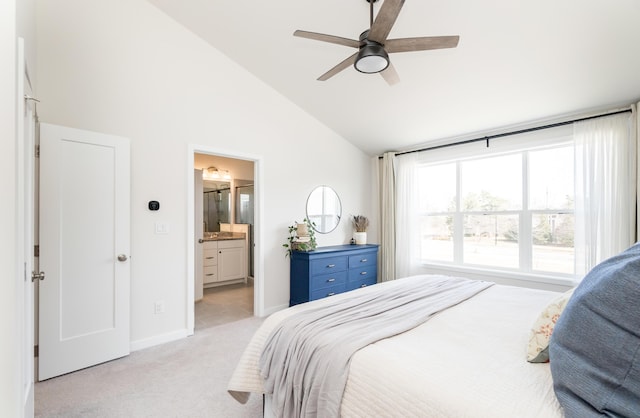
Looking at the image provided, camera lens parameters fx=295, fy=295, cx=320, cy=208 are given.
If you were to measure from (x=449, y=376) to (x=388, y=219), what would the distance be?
368 cm

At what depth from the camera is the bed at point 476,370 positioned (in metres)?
0.87

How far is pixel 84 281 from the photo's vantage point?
98.6 inches

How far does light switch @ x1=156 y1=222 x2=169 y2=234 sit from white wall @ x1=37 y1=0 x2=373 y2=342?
0.04 m

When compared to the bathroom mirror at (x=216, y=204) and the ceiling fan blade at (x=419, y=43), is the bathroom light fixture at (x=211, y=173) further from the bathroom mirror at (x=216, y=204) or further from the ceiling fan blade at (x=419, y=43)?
the ceiling fan blade at (x=419, y=43)

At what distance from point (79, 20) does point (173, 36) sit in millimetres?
785

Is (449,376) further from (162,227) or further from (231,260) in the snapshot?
(231,260)

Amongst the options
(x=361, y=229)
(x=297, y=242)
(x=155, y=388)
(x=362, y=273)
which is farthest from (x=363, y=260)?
(x=155, y=388)

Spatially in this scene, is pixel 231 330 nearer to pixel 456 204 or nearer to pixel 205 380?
pixel 205 380

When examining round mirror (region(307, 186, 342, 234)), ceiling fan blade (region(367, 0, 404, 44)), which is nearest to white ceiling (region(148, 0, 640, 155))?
ceiling fan blade (region(367, 0, 404, 44))

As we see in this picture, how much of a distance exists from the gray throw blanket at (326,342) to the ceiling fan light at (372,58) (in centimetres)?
156

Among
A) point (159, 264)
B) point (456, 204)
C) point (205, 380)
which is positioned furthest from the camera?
point (456, 204)

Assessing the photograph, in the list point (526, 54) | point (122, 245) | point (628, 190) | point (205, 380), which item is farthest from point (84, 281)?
point (628, 190)

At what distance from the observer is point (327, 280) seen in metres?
3.87

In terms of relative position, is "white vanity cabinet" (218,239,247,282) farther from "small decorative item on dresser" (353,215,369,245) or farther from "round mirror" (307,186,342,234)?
"small decorative item on dresser" (353,215,369,245)
